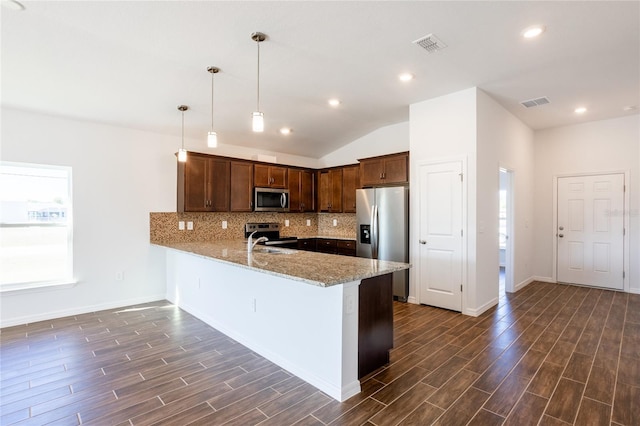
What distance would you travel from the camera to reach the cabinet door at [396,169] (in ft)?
15.8

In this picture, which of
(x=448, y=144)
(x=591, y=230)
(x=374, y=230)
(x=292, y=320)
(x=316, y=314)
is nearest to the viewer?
(x=316, y=314)

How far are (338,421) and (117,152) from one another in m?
4.52

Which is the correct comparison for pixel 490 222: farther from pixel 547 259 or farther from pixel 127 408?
pixel 127 408

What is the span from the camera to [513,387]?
2.45 m

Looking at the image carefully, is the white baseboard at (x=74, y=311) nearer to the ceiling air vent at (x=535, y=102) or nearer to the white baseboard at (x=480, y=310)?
the white baseboard at (x=480, y=310)

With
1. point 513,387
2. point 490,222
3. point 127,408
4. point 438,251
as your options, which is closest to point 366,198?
point 438,251

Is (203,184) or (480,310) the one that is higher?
(203,184)

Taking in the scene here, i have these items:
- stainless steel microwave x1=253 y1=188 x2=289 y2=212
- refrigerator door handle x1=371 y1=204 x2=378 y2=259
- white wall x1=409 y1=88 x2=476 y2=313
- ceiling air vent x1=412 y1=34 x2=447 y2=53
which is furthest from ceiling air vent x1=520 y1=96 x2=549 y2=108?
stainless steel microwave x1=253 y1=188 x2=289 y2=212

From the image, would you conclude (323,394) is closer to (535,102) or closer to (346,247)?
(346,247)

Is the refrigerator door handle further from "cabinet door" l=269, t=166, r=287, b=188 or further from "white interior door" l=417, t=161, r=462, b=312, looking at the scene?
"cabinet door" l=269, t=166, r=287, b=188

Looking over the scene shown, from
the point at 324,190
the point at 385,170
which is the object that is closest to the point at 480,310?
the point at 385,170

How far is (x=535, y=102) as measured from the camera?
449 cm

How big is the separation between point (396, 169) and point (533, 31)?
2458 millimetres

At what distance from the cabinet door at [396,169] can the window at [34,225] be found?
14.6 ft
